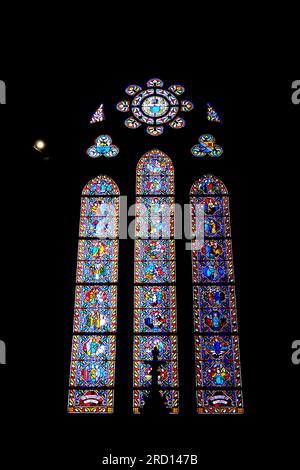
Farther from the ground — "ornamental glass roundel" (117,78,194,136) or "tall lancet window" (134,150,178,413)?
"ornamental glass roundel" (117,78,194,136)

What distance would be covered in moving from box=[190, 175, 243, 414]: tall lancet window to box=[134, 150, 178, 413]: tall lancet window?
333mm

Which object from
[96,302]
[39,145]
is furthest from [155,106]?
[96,302]

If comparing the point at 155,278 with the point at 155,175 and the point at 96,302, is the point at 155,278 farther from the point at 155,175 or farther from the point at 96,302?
the point at 155,175

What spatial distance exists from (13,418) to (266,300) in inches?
139

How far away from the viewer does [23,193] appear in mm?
10328

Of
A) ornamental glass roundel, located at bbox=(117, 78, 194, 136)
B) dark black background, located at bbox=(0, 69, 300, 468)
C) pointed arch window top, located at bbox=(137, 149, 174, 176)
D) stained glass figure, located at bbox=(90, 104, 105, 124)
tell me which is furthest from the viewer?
stained glass figure, located at bbox=(90, 104, 105, 124)

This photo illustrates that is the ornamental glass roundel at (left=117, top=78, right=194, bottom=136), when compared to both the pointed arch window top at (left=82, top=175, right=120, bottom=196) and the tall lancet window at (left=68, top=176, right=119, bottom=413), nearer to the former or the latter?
the pointed arch window top at (left=82, top=175, right=120, bottom=196)

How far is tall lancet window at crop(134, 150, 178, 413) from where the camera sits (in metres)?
9.35

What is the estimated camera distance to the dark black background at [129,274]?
856 cm

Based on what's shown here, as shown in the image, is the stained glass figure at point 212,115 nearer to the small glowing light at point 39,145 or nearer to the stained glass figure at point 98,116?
the stained glass figure at point 98,116

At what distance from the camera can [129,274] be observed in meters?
10.1

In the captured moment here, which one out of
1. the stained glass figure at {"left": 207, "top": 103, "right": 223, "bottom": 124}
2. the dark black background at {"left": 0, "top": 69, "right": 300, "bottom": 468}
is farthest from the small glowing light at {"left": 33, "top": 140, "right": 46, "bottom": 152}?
the stained glass figure at {"left": 207, "top": 103, "right": 223, "bottom": 124}

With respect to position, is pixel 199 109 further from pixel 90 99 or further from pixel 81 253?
Result: pixel 81 253

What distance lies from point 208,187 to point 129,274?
1.95 m
